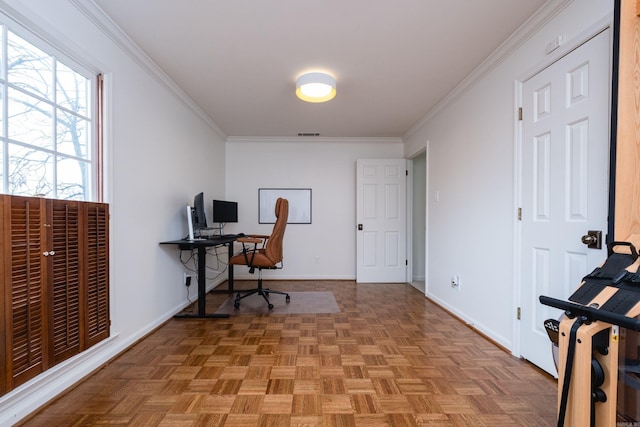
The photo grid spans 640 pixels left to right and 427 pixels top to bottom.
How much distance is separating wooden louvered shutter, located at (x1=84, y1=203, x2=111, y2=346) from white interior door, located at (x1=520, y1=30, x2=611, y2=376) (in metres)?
3.00

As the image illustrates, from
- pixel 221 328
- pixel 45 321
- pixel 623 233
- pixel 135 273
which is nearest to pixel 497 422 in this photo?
pixel 623 233

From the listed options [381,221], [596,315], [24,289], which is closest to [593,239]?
[596,315]

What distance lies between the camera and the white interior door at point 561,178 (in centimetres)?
157

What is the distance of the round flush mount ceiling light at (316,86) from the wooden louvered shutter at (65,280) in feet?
6.64

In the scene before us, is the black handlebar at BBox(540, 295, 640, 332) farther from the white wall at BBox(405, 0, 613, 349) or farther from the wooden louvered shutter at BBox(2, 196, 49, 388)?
the wooden louvered shutter at BBox(2, 196, 49, 388)

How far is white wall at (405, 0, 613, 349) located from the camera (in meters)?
2.08

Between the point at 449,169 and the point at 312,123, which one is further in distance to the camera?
the point at 312,123

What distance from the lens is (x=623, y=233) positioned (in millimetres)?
1333

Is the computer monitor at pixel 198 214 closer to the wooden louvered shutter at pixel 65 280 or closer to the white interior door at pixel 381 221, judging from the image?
the wooden louvered shutter at pixel 65 280

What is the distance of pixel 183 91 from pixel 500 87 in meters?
3.10

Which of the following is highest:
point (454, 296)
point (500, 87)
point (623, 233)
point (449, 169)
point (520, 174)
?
point (500, 87)

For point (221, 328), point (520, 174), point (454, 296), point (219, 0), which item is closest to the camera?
point (219, 0)

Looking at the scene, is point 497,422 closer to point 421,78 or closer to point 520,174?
point 520,174

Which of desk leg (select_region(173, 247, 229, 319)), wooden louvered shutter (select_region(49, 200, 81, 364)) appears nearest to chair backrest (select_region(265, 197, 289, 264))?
desk leg (select_region(173, 247, 229, 319))
